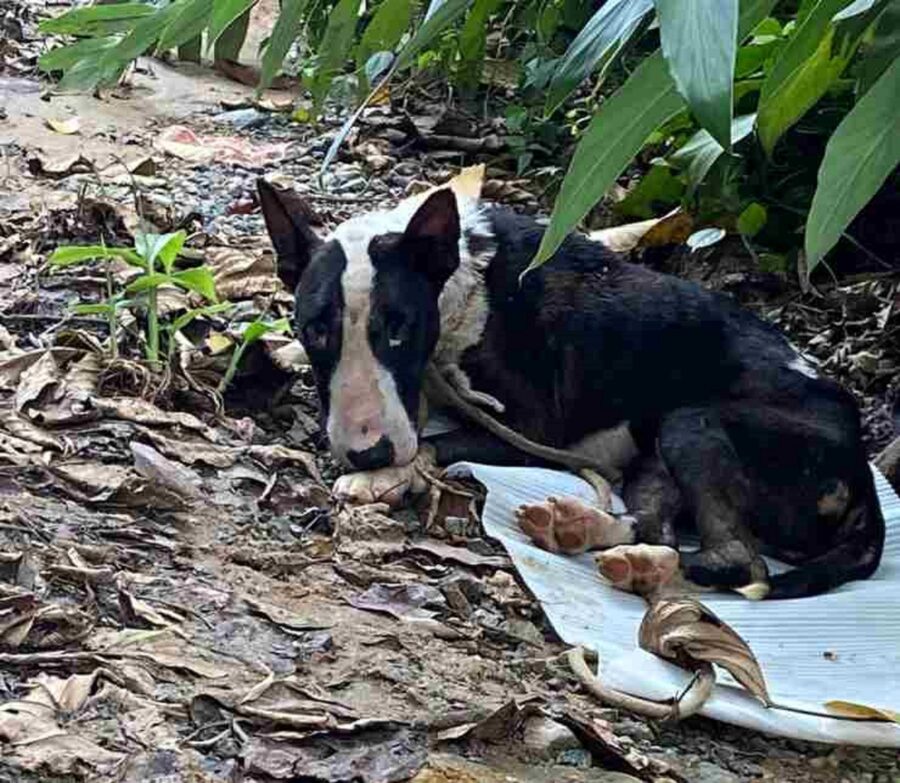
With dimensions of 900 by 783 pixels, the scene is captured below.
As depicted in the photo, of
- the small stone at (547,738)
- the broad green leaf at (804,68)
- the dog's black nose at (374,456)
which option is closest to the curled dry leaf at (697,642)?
the small stone at (547,738)

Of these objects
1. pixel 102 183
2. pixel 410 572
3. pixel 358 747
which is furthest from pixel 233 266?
pixel 358 747

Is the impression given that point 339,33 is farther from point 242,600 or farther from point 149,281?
point 149,281

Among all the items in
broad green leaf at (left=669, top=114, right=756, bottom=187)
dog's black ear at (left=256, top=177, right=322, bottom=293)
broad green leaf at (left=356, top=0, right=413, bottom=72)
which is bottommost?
dog's black ear at (left=256, top=177, right=322, bottom=293)

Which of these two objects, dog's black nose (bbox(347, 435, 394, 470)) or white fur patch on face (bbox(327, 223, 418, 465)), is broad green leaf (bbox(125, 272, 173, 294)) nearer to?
white fur patch on face (bbox(327, 223, 418, 465))

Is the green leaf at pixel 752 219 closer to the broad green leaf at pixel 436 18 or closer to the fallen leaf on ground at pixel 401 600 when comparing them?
the fallen leaf on ground at pixel 401 600

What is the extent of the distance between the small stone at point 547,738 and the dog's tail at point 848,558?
0.88 m

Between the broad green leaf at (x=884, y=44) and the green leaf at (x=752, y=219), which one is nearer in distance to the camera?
the broad green leaf at (x=884, y=44)

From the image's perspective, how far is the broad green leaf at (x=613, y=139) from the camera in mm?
1453

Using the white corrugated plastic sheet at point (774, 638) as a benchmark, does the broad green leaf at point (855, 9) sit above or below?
above

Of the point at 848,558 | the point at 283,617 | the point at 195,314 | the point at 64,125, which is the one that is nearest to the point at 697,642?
the point at 283,617

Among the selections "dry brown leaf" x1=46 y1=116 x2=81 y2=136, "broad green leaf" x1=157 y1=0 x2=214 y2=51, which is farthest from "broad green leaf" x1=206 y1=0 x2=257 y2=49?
"dry brown leaf" x1=46 y1=116 x2=81 y2=136

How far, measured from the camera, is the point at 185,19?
5.65 feet

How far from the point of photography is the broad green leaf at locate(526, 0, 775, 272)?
1.45m

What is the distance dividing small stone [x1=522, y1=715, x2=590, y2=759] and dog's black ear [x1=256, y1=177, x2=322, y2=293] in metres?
1.65
